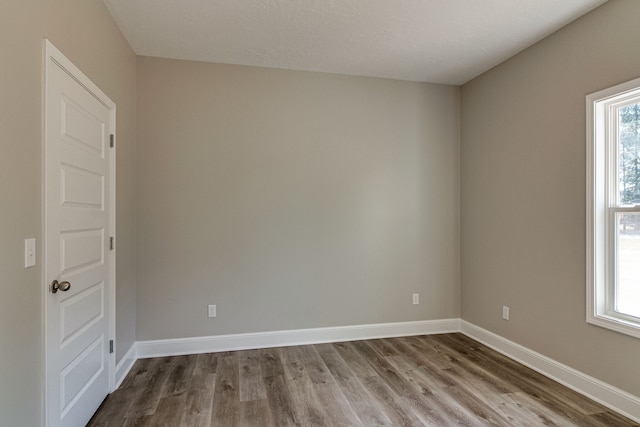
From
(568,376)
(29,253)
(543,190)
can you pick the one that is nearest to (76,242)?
(29,253)

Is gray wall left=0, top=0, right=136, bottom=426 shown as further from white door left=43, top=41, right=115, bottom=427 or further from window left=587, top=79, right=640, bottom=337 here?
window left=587, top=79, right=640, bottom=337

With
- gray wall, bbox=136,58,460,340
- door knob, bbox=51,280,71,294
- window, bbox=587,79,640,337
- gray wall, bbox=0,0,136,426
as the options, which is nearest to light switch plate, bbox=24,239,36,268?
gray wall, bbox=0,0,136,426

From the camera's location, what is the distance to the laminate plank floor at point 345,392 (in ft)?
6.88

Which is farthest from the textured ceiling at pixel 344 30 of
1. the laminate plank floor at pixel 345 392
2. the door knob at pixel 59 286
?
the laminate plank floor at pixel 345 392

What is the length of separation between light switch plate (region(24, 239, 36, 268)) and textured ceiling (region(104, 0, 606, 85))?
70.4 inches

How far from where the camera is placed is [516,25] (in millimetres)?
2500

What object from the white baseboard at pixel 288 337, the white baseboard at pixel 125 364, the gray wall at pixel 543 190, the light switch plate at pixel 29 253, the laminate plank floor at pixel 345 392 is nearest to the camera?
the light switch plate at pixel 29 253

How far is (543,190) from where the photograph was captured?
271cm

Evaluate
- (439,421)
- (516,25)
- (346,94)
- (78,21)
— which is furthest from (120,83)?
(439,421)

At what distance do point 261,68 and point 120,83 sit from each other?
1273mm

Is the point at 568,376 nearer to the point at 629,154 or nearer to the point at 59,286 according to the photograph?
the point at 629,154

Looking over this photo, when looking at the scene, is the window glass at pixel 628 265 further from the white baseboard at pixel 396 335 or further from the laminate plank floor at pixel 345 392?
the laminate plank floor at pixel 345 392

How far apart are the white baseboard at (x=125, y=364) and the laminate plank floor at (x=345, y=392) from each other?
47 millimetres

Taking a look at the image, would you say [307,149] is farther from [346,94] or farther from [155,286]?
[155,286]
